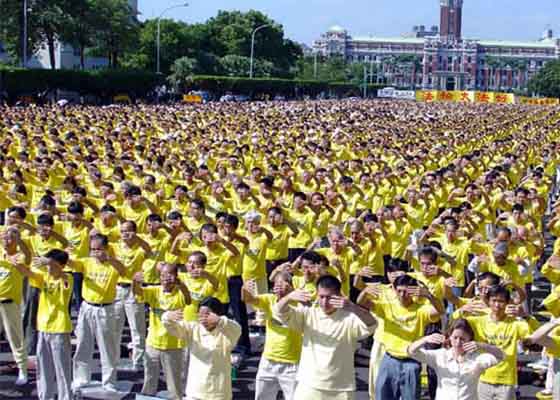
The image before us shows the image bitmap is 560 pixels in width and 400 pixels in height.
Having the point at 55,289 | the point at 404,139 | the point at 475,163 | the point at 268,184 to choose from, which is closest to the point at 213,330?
the point at 55,289

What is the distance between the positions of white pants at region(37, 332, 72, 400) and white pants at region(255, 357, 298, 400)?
5.69 ft

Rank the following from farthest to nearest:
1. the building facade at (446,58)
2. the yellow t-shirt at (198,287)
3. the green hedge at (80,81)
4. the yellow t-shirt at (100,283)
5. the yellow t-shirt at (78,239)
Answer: the building facade at (446,58)
the green hedge at (80,81)
the yellow t-shirt at (78,239)
the yellow t-shirt at (100,283)
the yellow t-shirt at (198,287)

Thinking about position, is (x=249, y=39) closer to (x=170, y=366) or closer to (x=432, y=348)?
(x=170, y=366)

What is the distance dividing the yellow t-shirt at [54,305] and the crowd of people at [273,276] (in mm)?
16

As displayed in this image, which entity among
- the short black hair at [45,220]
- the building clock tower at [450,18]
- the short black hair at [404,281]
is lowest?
the short black hair at [404,281]

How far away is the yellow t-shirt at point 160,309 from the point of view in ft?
26.2

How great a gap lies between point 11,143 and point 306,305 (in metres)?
13.3

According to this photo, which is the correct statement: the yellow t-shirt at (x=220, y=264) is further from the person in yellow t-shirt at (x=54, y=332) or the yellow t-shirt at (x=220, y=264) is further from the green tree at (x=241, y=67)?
the green tree at (x=241, y=67)

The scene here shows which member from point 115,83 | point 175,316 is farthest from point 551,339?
point 115,83

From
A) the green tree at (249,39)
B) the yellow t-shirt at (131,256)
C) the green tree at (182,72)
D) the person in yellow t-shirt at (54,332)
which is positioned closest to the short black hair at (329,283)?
the person in yellow t-shirt at (54,332)

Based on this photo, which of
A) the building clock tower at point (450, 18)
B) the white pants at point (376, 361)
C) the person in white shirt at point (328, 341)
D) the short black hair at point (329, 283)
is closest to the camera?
the short black hair at point (329, 283)

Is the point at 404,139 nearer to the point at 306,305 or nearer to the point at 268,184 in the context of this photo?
the point at 268,184

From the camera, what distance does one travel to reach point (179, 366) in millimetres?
8047

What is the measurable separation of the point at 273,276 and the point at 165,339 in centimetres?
99
